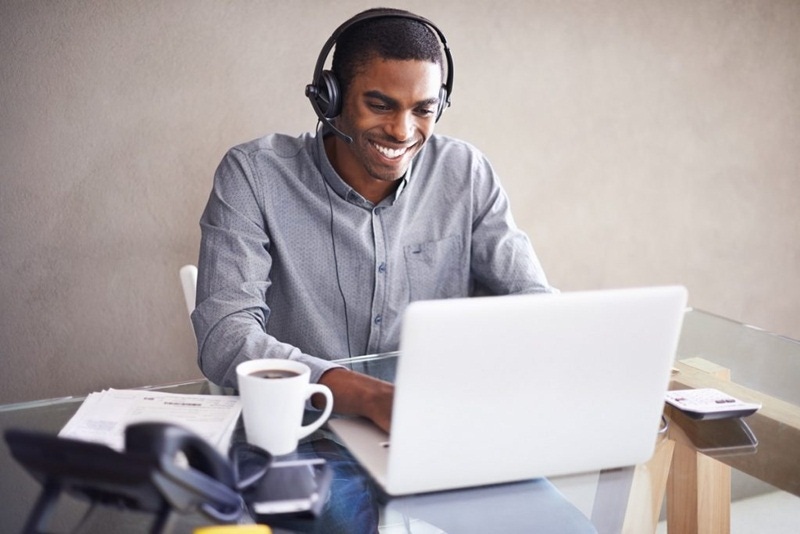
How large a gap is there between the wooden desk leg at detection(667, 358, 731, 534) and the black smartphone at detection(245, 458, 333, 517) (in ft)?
1.88

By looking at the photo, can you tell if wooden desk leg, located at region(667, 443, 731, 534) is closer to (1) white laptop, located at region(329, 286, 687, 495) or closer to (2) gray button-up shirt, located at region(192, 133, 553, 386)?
(1) white laptop, located at region(329, 286, 687, 495)


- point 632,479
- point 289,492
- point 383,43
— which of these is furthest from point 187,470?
point 383,43

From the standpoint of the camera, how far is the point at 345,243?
5.43 ft

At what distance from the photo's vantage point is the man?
1559 millimetres

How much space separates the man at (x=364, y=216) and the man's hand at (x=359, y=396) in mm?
274

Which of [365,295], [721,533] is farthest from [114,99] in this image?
[721,533]

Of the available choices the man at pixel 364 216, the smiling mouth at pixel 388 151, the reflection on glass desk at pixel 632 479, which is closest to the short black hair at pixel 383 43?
the man at pixel 364 216

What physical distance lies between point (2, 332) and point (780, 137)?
247 cm

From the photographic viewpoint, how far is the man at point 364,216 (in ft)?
5.11

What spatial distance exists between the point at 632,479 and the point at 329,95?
33.8 inches

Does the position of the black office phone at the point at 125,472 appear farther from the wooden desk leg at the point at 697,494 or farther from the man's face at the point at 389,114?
the man's face at the point at 389,114

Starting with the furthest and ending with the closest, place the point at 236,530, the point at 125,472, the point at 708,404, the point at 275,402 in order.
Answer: the point at 708,404 → the point at 275,402 → the point at 236,530 → the point at 125,472

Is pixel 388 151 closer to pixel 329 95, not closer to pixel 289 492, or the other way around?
pixel 329 95

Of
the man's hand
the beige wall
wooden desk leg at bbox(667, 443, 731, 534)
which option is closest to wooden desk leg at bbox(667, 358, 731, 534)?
wooden desk leg at bbox(667, 443, 731, 534)
